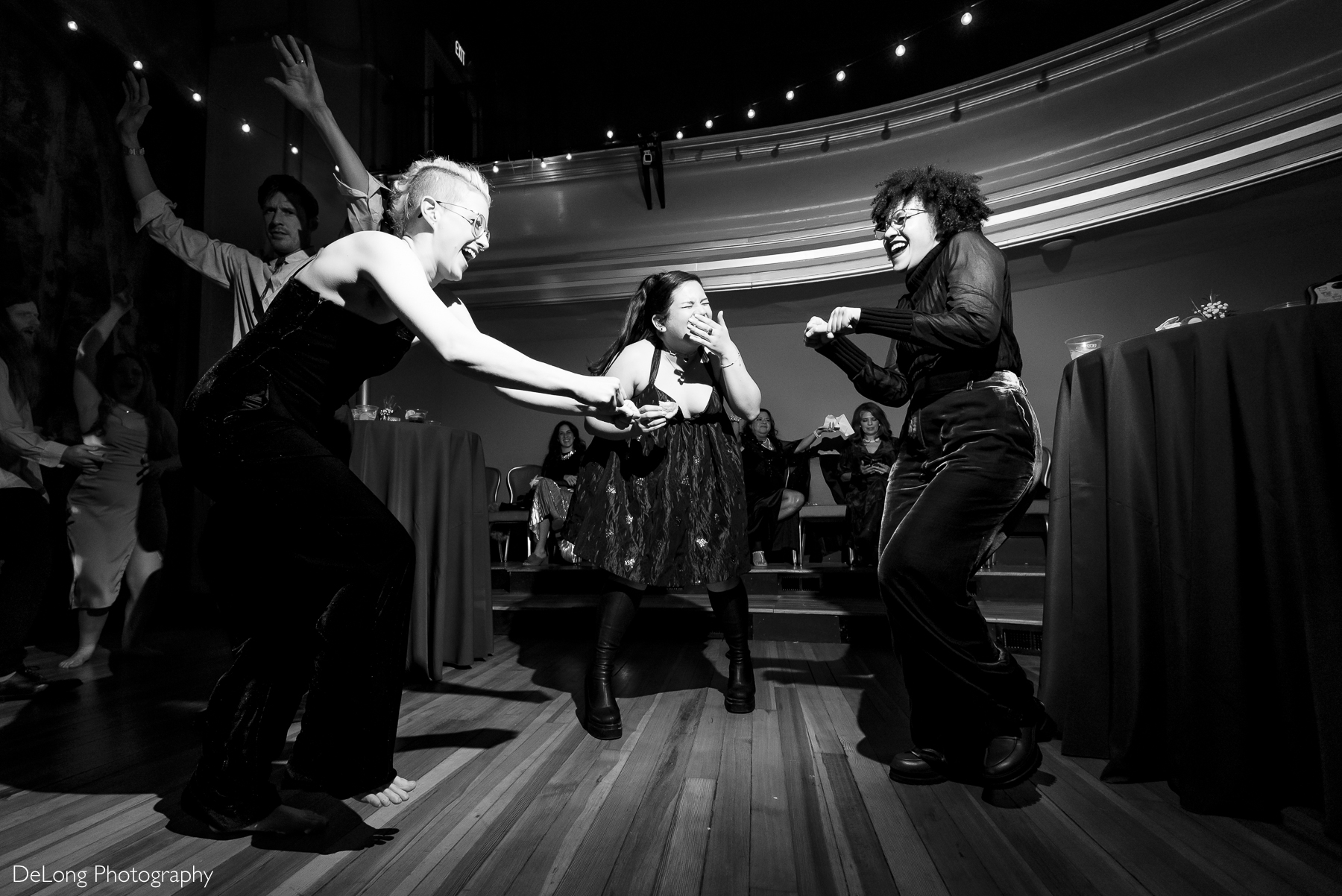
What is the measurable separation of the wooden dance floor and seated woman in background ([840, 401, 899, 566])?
2.63 m

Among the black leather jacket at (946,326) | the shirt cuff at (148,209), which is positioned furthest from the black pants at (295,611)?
the shirt cuff at (148,209)

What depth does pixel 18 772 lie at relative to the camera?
1.80 meters

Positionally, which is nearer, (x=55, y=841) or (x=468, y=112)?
(x=55, y=841)

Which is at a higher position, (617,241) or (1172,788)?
(617,241)

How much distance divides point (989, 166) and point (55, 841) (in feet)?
22.1

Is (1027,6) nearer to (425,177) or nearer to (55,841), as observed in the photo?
(425,177)

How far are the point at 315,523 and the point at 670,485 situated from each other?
1.27 meters

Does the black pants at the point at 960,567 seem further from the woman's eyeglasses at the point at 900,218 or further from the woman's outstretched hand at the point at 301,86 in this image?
the woman's outstretched hand at the point at 301,86

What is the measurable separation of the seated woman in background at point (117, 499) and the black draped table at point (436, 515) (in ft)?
5.16

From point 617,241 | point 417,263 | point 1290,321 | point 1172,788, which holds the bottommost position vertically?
point 1172,788

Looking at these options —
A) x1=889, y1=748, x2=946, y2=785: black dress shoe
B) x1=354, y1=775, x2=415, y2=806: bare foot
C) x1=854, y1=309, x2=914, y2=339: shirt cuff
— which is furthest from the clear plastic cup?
x1=354, y1=775, x2=415, y2=806: bare foot

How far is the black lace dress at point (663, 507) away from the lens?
2307 mm

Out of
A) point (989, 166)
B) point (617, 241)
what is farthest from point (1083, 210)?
point (617, 241)

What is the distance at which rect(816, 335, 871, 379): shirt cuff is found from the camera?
6.06 ft
